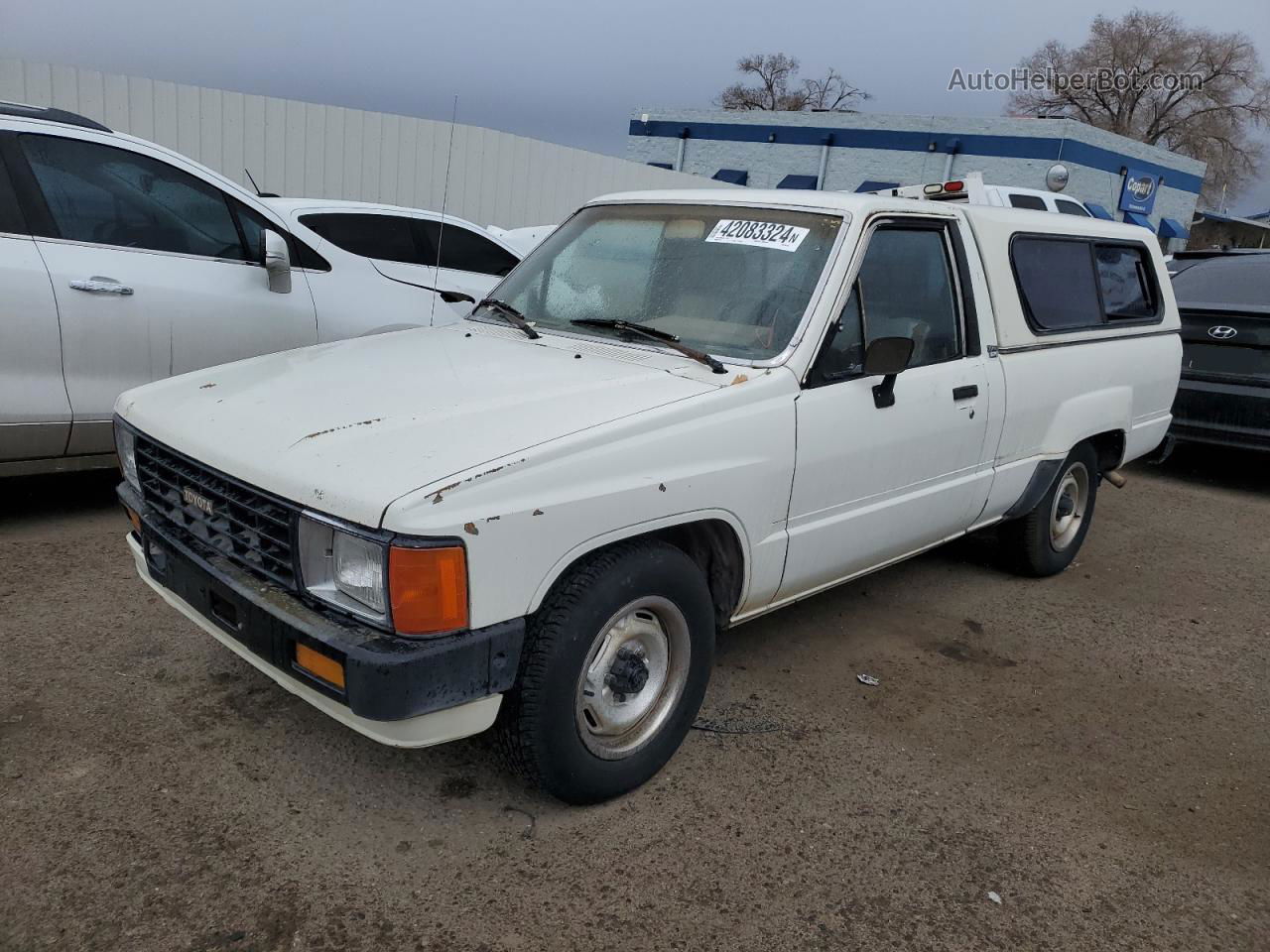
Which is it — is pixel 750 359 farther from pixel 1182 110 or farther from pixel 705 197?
pixel 1182 110

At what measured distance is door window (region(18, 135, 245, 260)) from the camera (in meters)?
4.63

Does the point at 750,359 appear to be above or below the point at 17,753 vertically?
above

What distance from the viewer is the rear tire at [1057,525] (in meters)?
5.04

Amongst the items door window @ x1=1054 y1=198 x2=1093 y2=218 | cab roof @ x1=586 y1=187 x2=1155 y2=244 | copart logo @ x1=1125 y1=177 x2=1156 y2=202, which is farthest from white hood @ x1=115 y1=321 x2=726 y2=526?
copart logo @ x1=1125 y1=177 x2=1156 y2=202

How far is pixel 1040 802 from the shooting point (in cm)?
321

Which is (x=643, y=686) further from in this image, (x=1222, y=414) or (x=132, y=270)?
(x=1222, y=414)

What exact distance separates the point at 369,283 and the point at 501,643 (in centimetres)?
370

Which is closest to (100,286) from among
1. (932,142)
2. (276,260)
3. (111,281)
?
(111,281)

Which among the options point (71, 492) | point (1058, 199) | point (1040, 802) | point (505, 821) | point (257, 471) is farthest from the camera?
point (1058, 199)

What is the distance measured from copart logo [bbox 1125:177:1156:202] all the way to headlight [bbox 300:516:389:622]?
30.1m

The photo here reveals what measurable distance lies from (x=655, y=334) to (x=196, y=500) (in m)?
1.51

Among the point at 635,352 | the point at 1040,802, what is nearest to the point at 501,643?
the point at 635,352

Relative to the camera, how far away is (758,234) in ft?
11.9

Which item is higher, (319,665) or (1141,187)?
(1141,187)
